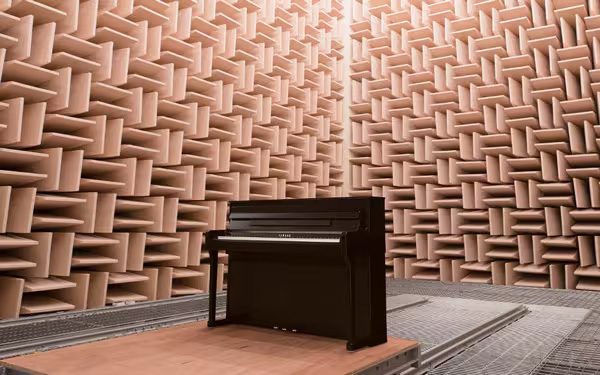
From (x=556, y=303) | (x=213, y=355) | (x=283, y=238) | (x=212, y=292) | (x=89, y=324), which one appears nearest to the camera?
(x=213, y=355)

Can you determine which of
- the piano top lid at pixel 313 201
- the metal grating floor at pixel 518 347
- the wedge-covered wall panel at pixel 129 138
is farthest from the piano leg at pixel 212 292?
the wedge-covered wall panel at pixel 129 138

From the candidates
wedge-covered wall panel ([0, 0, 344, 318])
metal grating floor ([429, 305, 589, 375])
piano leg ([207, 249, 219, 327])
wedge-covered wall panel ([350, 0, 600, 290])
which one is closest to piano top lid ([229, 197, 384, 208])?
piano leg ([207, 249, 219, 327])

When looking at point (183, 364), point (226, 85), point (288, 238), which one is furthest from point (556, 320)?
point (226, 85)

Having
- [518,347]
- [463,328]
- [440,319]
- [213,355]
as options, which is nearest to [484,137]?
[440,319]

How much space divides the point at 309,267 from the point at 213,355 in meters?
0.56

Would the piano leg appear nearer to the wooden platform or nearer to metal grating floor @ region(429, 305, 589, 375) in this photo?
the wooden platform

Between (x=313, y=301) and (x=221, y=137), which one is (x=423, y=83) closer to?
(x=221, y=137)

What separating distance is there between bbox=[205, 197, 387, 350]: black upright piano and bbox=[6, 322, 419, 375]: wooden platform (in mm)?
97

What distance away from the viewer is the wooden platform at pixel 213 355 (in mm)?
1573

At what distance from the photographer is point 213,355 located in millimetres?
1751

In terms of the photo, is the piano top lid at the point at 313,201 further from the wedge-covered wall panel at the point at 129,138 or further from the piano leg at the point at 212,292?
the wedge-covered wall panel at the point at 129,138

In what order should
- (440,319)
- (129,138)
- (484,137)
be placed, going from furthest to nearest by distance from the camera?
1. (484,137)
2. (129,138)
3. (440,319)

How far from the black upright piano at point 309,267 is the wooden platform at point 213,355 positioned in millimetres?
97

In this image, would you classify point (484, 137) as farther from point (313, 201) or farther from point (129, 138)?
point (129, 138)
